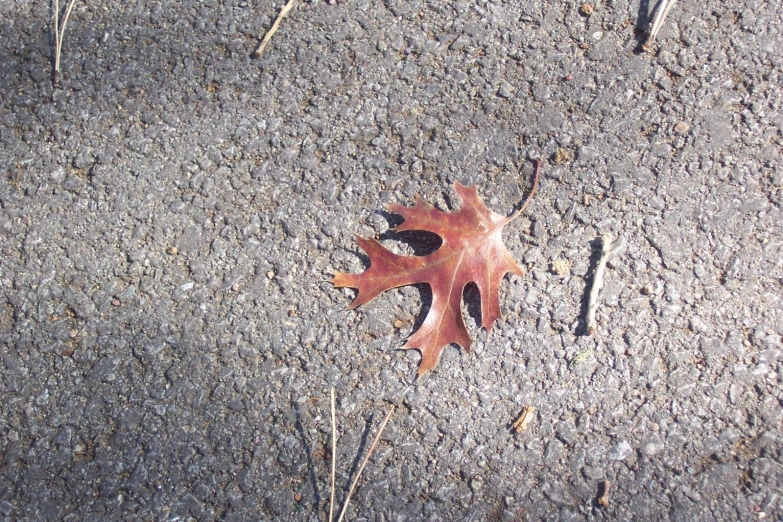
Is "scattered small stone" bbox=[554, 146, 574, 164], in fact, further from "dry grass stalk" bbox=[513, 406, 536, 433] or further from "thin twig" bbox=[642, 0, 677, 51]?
"dry grass stalk" bbox=[513, 406, 536, 433]

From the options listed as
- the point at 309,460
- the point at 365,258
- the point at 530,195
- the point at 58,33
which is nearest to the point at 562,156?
the point at 530,195

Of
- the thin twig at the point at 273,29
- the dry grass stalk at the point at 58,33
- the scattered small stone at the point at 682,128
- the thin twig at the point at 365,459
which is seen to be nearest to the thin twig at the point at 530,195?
the scattered small stone at the point at 682,128

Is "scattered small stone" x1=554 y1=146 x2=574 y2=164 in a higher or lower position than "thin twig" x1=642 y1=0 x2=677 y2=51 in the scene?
lower

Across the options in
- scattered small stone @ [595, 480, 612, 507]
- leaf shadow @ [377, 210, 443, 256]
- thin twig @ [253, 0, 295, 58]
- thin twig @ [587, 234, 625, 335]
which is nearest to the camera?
scattered small stone @ [595, 480, 612, 507]

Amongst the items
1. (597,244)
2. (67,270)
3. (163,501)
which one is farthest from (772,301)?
(67,270)

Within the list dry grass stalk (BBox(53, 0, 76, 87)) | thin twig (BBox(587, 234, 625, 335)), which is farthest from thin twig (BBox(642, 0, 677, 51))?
dry grass stalk (BBox(53, 0, 76, 87))

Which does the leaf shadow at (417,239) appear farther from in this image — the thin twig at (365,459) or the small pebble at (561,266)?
the thin twig at (365,459)

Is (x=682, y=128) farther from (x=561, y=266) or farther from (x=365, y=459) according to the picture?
(x=365, y=459)
